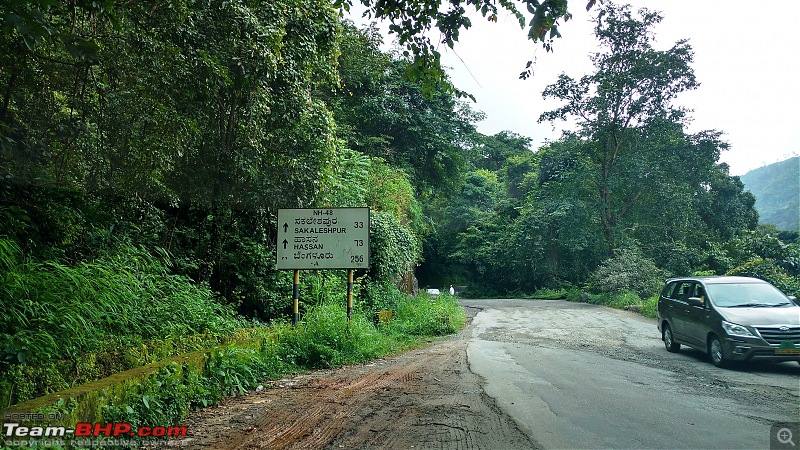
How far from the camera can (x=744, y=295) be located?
10859 mm

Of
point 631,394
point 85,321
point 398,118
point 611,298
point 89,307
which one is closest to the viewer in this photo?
point 85,321

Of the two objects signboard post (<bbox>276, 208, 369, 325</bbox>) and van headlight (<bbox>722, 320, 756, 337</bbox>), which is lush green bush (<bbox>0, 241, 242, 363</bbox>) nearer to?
signboard post (<bbox>276, 208, 369, 325</bbox>)

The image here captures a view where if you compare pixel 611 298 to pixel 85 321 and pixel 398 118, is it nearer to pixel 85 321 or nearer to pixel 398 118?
pixel 398 118

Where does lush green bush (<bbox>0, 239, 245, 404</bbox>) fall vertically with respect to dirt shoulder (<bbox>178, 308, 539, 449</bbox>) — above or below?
above

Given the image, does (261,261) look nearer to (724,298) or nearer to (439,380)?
(439,380)

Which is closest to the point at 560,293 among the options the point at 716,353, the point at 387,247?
the point at 387,247

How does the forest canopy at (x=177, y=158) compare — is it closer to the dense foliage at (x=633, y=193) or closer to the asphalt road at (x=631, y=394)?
the asphalt road at (x=631, y=394)

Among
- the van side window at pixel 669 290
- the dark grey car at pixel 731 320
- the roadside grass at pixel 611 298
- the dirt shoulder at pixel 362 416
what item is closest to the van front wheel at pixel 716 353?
the dark grey car at pixel 731 320

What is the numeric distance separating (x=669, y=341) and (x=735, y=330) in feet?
9.14

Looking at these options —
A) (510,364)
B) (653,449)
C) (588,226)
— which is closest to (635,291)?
(588,226)

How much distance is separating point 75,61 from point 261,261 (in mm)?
5439

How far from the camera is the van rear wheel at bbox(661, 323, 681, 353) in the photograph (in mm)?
12241

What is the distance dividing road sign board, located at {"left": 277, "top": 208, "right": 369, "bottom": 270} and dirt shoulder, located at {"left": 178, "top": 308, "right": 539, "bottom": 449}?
2670 millimetres

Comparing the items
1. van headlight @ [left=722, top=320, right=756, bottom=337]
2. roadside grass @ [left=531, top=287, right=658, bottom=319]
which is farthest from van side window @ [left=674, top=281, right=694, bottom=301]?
roadside grass @ [left=531, top=287, right=658, bottom=319]
